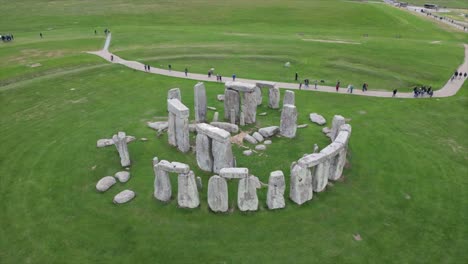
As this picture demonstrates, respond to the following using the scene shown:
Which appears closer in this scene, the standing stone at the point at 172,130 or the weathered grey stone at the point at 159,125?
the standing stone at the point at 172,130

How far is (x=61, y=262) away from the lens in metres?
14.2

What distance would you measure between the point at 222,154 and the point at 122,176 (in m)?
6.00

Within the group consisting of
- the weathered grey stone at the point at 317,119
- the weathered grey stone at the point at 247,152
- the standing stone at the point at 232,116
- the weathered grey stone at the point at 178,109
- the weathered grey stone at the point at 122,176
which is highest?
the weathered grey stone at the point at 178,109

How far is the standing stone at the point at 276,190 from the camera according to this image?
53.8 ft

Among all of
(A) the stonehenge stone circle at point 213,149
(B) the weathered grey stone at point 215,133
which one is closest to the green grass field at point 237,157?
(A) the stonehenge stone circle at point 213,149

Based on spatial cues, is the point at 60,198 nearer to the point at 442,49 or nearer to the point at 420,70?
the point at 420,70

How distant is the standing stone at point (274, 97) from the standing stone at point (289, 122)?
17.9 ft

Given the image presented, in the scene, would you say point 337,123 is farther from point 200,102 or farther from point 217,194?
point 217,194

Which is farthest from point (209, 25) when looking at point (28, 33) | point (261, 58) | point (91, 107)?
point (91, 107)

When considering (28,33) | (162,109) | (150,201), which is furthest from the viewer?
(28,33)

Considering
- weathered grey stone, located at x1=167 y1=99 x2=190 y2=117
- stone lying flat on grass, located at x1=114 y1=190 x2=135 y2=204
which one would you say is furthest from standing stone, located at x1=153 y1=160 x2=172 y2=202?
weathered grey stone, located at x1=167 y1=99 x2=190 y2=117

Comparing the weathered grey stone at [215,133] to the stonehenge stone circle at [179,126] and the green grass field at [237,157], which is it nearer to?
the stonehenge stone circle at [179,126]

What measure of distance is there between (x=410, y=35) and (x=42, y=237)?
215 feet

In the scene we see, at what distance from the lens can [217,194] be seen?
53.3 feet
